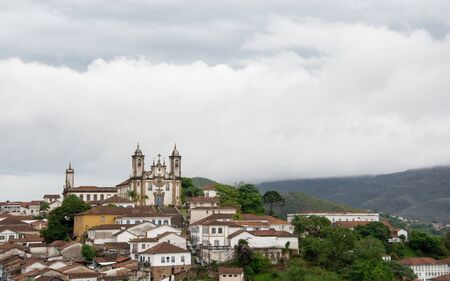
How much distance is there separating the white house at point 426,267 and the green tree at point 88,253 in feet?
111

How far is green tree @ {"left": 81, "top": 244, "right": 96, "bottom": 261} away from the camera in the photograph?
64875 mm

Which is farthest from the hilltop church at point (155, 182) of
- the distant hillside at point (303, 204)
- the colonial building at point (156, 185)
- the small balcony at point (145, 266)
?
the distant hillside at point (303, 204)

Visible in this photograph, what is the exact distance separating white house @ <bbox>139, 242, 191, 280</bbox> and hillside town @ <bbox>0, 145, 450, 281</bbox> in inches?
3.4

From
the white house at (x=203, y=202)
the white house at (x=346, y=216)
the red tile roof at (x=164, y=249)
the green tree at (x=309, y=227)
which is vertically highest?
the white house at (x=203, y=202)

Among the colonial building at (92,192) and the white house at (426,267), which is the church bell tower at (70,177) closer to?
the colonial building at (92,192)

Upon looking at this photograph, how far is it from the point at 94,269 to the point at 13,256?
1390 centimetres

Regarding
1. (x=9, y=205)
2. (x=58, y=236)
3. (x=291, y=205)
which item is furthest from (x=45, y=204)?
(x=291, y=205)

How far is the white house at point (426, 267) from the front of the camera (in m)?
76.7

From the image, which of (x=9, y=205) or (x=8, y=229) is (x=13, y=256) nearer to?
(x=8, y=229)

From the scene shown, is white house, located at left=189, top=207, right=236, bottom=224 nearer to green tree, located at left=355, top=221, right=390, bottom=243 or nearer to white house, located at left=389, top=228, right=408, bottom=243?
green tree, located at left=355, top=221, right=390, bottom=243

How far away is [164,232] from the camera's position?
66938 millimetres

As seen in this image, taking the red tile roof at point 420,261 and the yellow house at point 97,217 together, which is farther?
the red tile roof at point 420,261

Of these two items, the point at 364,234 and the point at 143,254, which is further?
the point at 364,234

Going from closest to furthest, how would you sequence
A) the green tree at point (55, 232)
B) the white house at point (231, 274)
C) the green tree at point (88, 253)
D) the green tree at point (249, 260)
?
the white house at point (231, 274) < the green tree at point (249, 260) < the green tree at point (88, 253) < the green tree at point (55, 232)
